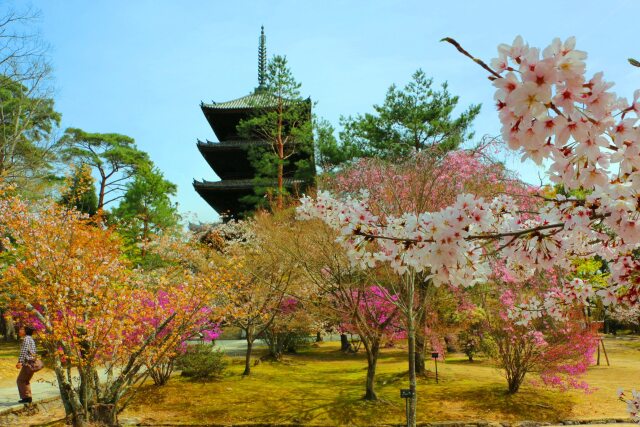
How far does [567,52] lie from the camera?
1315 mm

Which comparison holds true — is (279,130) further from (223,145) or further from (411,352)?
(411,352)

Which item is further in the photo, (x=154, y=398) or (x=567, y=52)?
(x=154, y=398)

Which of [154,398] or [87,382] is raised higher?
[87,382]

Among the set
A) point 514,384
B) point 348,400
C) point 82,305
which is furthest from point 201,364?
point 514,384

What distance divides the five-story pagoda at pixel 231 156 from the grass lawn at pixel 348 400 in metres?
12.7

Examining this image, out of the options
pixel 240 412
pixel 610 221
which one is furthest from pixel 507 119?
pixel 240 412

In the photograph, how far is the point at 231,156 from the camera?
84.8 ft

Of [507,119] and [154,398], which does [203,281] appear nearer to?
[154,398]

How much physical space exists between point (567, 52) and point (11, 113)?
25899 millimetres

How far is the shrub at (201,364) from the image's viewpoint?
10829mm

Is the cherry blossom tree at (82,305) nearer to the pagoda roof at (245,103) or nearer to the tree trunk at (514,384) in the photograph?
the tree trunk at (514,384)

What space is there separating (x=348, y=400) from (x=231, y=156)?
19.0m

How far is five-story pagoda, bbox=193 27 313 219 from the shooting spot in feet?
78.5

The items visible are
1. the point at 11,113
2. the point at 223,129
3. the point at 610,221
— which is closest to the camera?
the point at 610,221
